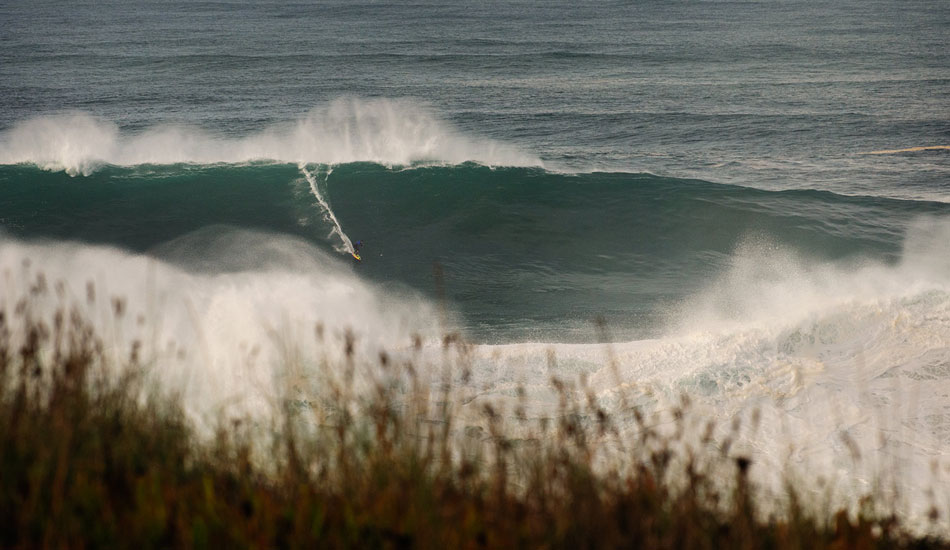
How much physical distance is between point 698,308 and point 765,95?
831 inches

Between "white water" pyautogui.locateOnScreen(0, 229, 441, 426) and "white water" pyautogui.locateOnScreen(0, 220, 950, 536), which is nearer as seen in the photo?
"white water" pyautogui.locateOnScreen(0, 220, 950, 536)

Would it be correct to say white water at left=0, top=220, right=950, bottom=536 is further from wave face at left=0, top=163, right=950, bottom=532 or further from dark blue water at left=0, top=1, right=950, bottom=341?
dark blue water at left=0, top=1, right=950, bottom=341

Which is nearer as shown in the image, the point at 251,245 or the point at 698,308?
the point at 698,308

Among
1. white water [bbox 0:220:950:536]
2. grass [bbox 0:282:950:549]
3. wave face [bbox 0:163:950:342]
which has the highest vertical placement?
wave face [bbox 0:163:950:342]

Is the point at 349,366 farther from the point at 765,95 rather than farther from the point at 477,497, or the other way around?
the point at 765,95

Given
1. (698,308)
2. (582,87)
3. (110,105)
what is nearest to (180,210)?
(698,308)

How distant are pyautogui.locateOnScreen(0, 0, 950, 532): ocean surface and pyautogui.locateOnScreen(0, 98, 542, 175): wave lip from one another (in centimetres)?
13

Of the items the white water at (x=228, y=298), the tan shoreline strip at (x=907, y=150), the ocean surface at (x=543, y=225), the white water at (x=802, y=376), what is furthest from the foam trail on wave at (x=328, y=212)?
the tan shoreline strip at (x=907, y=150)

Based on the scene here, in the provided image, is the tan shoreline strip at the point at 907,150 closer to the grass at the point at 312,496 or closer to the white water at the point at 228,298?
the white water at the point at 228,298

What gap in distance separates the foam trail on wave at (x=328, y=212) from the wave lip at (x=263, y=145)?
3.99 ft

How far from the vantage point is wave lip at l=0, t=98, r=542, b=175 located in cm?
1862

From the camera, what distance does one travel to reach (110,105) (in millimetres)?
27469

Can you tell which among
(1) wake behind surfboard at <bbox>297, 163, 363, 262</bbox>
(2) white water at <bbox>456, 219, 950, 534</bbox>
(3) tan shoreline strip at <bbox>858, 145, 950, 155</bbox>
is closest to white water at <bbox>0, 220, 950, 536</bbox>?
(2) white water at <bbox>456, 219, 950, 534</bbox>

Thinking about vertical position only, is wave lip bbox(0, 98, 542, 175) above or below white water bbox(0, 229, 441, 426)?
above
